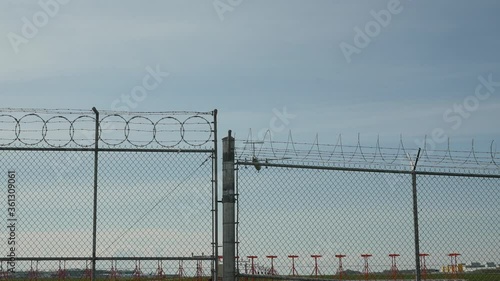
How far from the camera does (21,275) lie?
32.9 feet

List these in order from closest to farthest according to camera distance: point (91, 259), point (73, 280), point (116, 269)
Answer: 1. point (91, 259)
2. point (116, 269)
3. point (73, 280)

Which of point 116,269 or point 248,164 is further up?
point 248,164

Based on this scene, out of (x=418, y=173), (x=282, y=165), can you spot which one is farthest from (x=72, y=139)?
(x=418, y=173)

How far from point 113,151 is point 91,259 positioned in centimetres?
149

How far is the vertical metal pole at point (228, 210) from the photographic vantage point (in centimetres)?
941

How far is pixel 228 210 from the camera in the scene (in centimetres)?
948

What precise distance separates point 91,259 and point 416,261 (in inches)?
175

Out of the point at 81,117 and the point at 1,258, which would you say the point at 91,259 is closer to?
the point at 1,258

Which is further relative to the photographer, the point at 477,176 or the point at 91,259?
the point at 477,176

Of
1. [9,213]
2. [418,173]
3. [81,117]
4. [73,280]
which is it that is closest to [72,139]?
[81,117]

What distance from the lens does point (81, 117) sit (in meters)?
9.27

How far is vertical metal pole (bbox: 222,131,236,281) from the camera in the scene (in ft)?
30.9

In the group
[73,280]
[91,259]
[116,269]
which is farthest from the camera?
[73,280]

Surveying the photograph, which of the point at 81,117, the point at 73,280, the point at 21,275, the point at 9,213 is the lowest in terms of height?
the point at 73,280
